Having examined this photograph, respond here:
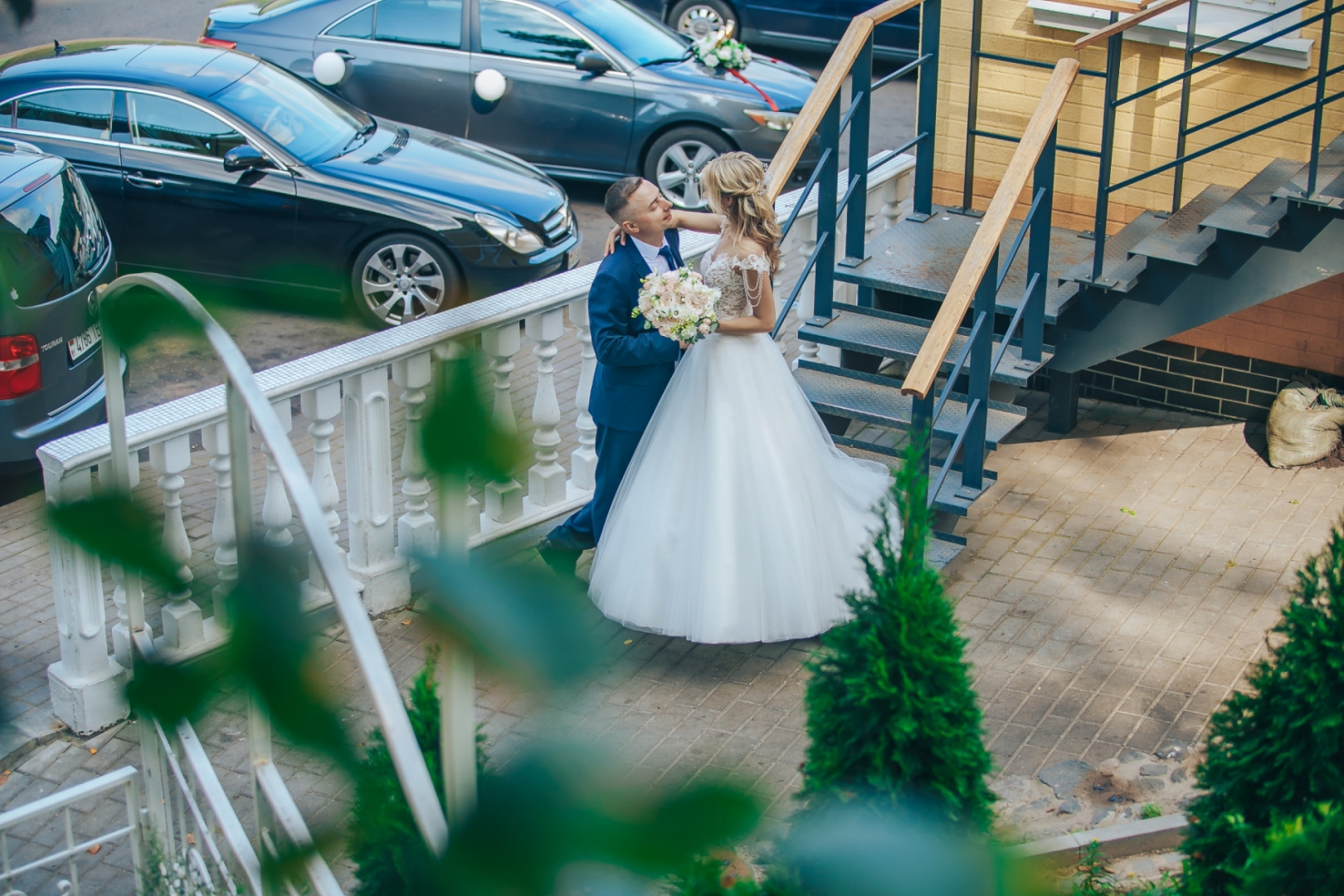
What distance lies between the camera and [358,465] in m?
5.17

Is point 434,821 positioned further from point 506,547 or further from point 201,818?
point 201,818

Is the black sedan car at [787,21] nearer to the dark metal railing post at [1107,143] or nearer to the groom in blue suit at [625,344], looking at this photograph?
the dark metal railing post at [1107,143]

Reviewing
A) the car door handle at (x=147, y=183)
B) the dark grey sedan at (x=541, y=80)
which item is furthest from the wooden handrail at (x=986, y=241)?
the dark grey sedan at (x=541, y=80)

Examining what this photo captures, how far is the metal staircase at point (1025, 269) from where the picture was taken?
5555 mm

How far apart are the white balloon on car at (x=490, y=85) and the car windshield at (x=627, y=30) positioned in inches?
32.3

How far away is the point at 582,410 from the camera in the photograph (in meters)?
6.04

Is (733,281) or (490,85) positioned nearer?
(733,281)

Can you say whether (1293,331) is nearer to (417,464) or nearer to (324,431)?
(324,431)

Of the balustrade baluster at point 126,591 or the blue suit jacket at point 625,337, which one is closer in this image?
the balustrade baluster at point 126,591

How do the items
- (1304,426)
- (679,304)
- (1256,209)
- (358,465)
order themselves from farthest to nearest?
1. (1304,426)
2. (1256,209)
3. (358,465)
4. (679,304)

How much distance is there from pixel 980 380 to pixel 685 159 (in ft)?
17.8

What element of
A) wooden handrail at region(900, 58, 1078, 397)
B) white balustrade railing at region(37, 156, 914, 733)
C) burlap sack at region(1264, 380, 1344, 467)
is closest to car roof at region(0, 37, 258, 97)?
white balustrade railing at region(37, 156, 914, 733)

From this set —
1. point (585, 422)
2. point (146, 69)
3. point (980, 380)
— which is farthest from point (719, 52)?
point (980, 380)

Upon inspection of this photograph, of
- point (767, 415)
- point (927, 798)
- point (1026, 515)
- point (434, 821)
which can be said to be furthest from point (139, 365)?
point (1026, 515)
